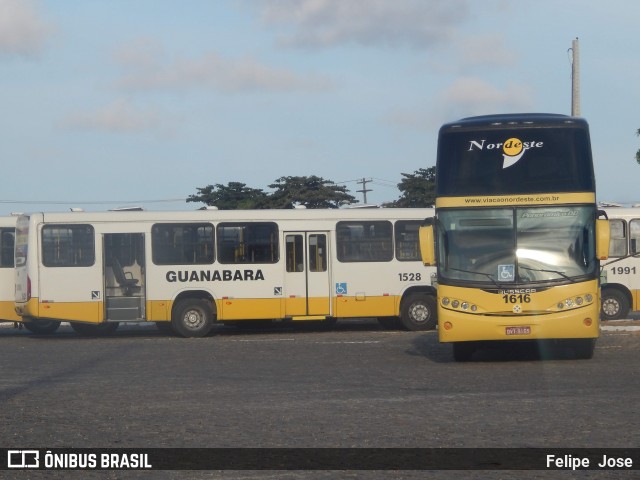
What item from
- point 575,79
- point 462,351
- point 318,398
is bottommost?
point 318,398

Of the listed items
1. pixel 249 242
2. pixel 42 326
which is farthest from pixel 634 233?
pixel 42 326

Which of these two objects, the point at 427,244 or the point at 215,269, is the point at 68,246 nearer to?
the point at 215,269

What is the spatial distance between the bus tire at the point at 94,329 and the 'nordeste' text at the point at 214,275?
3.20 m

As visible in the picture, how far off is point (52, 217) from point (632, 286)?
15.0 meters

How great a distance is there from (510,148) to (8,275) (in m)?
15.2

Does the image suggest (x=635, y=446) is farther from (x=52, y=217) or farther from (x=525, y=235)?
(x=52, y=217)

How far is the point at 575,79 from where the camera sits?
3453 centimetres

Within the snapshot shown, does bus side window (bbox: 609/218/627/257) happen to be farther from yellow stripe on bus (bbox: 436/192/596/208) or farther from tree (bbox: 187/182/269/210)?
tree (bbox: 187/182/269/210)

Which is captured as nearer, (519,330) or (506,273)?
(519,330)

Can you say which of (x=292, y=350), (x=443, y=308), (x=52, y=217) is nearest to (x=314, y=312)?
(x=292, y=350)

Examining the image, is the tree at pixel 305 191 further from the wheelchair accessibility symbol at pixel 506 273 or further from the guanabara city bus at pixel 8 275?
the wheelchair accessibility symbol at pixel 506 273

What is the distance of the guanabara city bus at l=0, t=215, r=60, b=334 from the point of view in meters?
28.0

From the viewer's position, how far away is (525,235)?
17969 millimetres

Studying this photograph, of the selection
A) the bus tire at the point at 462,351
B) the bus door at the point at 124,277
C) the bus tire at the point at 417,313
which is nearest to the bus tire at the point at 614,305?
the bus tire at the point at 417,313
